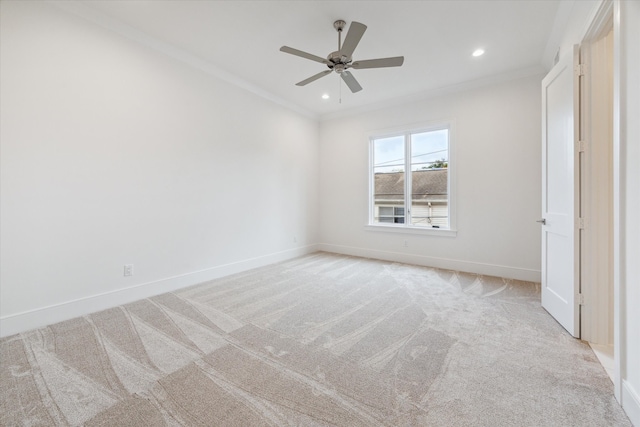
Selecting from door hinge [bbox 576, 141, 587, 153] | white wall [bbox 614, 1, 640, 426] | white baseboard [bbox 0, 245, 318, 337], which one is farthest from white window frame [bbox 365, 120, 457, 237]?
white wall [bbox 614, 1, 640, 426]

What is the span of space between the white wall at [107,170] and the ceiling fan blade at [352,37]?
216 cm

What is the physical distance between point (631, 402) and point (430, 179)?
12.0ft

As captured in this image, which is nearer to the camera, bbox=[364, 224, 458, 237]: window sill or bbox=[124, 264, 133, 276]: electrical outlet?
bbox=[124, 264, 133, 276]: electrical outlet

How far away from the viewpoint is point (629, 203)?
140 centimetres

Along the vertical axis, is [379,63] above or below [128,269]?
above

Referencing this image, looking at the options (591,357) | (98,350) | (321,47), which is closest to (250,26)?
(321,47)

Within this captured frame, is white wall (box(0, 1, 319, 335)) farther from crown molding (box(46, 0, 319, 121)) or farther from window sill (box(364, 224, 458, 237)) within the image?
window sill (box(364, 224, 458, 237))

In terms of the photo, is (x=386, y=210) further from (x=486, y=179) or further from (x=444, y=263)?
(x=486, y=179)

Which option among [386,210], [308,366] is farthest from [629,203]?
[386,210]

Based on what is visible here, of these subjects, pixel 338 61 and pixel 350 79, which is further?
pixel 350 79

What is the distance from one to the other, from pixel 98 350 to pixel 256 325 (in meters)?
1.18

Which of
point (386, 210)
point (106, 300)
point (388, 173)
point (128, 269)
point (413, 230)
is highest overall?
point (388, 173)

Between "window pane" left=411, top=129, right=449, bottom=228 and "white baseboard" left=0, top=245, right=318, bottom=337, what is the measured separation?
10.2ft

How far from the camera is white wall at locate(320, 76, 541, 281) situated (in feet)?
12.1
